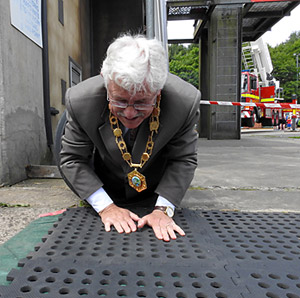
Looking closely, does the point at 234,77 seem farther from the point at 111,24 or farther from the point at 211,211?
the point at 211,211

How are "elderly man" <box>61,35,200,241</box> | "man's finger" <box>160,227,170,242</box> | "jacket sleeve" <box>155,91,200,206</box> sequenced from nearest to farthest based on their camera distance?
"elderly man" <box>61,35,200,241</box>
"man's finger" <box>160,227,170,242</box>
"jacket sleeve" <box>155,91,200,206</box>

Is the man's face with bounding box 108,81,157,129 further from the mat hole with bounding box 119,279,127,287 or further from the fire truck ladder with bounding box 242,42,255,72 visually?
the fire truck ladder with bounding box 242,42,255,72

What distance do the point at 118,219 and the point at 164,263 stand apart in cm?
41

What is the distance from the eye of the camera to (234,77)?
801cm

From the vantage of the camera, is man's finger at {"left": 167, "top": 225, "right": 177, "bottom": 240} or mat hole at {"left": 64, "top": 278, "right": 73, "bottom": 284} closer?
mat hole at {"left": 64, "top": 278, "right": 73, "bottom": 284}

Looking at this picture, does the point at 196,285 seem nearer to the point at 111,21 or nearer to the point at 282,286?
the point at 282,286

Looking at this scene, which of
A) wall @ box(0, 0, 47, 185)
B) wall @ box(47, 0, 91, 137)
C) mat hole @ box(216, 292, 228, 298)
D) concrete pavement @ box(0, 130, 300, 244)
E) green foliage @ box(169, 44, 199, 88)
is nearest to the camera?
mat hole @ box(216, 292, 228, 298)

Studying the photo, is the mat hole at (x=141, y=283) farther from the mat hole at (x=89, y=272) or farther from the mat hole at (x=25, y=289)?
the mat hole at (x=25, y=289)

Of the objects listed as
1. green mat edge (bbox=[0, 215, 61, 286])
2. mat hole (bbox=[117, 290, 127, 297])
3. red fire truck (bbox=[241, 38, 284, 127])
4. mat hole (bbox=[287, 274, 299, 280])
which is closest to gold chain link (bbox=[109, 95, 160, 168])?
green mat edge (bbox=[0, 215, 61, 286])

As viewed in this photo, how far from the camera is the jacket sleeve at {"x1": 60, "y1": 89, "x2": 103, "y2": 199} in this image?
4.94ft

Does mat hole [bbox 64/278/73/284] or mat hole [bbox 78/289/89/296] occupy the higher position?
mat hole [bbox 64/278/73/284]

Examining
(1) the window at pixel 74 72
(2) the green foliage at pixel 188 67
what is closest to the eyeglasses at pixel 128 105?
(1) the window at pixel 74 72

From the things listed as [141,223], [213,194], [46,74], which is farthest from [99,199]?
[46,74]

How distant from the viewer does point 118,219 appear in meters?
1.46
